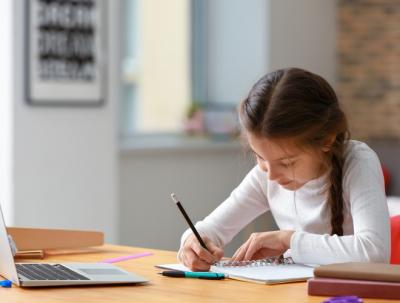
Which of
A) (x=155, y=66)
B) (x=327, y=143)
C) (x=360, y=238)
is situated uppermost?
(x=155, y=66)

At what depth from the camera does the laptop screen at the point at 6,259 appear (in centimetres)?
203

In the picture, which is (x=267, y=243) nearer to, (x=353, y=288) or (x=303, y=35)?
(x=353, y=288)

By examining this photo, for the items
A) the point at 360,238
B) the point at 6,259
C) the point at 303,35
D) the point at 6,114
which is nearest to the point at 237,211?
the point at 360,238

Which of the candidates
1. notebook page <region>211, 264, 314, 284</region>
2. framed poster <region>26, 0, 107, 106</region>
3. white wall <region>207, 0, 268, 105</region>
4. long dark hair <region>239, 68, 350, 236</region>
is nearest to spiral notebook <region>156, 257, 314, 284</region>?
notebook page <region>211, 264, 314, 284</region>

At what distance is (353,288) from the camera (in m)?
1.86

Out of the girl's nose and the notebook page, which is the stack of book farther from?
the girl's nose

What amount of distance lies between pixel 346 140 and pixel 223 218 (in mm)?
412

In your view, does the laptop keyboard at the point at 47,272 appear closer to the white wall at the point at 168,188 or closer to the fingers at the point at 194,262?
the fingers at the point at 194,262

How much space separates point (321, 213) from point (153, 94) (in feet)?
12.4

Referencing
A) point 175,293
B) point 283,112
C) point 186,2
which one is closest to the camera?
point 175,293

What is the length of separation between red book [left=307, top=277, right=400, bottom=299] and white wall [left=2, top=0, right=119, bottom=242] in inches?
121

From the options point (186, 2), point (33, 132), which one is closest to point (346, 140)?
point (33, 132)

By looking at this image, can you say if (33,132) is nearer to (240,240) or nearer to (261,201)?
(240,240)

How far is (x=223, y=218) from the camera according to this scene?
2.61m
